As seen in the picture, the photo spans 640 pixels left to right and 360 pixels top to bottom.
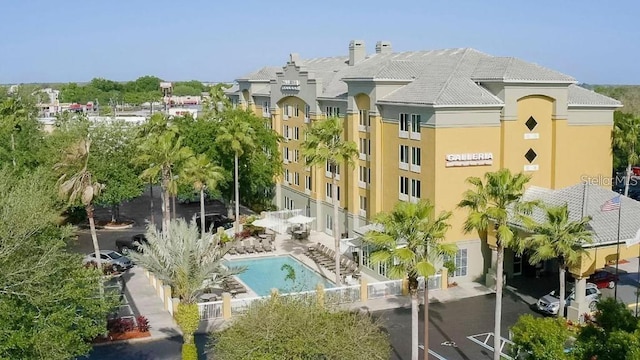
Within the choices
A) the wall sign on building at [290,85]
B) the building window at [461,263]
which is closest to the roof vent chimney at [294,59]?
the wall sign on building at [290,85]

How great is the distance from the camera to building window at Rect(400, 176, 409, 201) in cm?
4412

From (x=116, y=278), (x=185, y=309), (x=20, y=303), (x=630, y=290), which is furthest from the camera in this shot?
(x=116, y=278)

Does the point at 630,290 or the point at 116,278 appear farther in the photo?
the point at 116,278

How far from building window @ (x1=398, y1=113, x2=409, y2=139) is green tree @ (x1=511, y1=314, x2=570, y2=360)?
23.6 meters

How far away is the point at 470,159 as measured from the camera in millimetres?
41688

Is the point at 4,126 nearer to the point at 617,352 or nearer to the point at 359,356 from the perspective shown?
the point at 359,356

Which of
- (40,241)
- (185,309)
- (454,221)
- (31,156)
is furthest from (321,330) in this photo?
(31,156)

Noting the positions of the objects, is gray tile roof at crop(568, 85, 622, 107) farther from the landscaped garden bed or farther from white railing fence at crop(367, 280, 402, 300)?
the landscaped garden bed

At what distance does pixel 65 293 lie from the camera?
21.5 m

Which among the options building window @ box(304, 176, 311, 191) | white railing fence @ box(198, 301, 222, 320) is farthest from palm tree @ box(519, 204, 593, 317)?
building window @ box(304, 176, 311, 191)

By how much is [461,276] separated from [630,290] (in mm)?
9890

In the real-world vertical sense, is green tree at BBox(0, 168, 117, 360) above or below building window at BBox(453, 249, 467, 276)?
above

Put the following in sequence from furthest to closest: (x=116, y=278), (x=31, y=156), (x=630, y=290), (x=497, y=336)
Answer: (x=31, y=156)
(x=116, y=278)
(x=630, y=290)
(x=497, y=336)

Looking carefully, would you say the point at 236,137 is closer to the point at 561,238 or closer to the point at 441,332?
the point at 441,332
